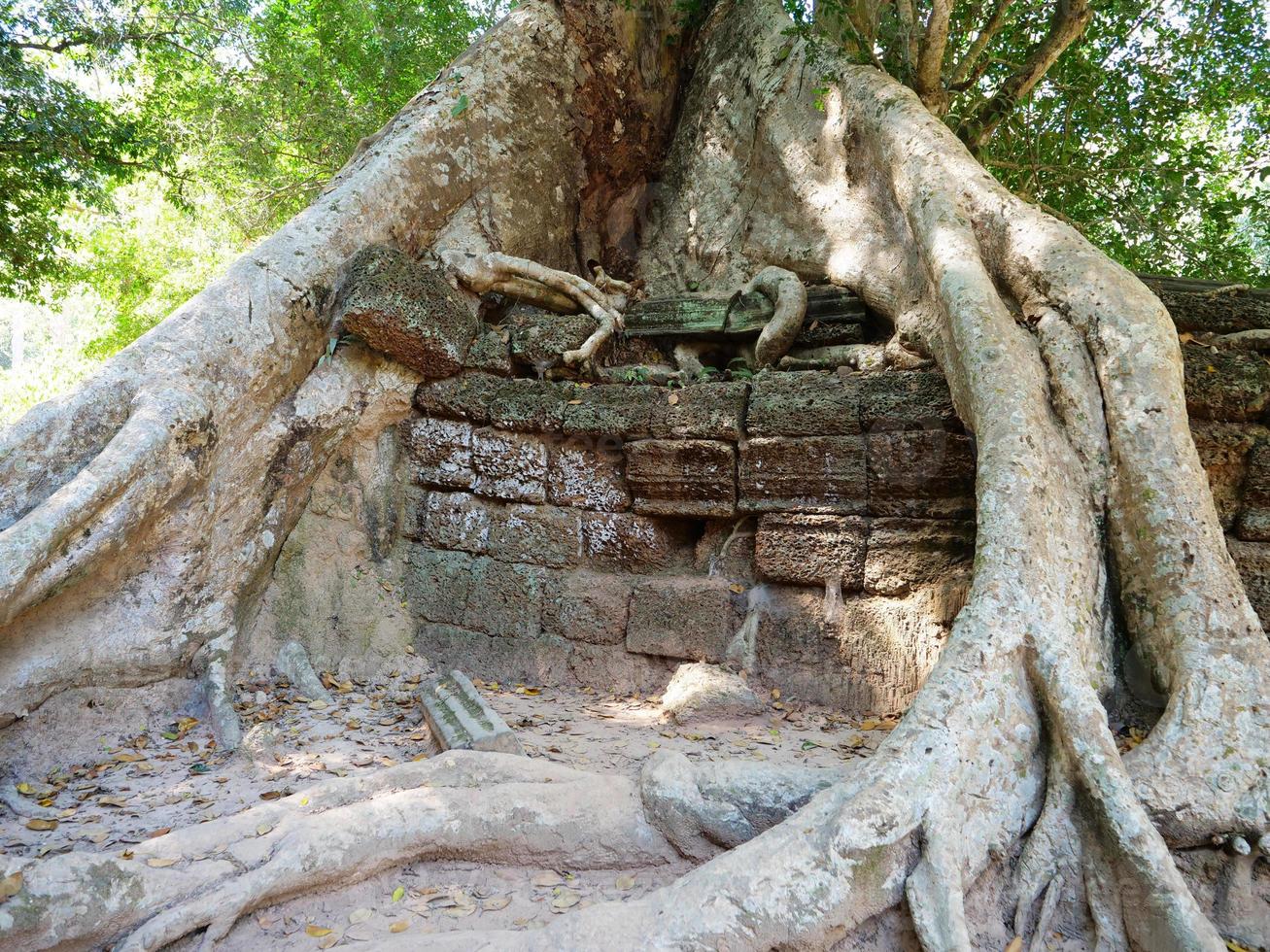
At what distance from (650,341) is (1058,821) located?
3645mm

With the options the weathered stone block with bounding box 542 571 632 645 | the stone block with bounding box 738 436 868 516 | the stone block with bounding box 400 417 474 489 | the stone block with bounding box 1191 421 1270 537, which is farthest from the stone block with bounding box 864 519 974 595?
the stone block with bounding box 400 417 474 489

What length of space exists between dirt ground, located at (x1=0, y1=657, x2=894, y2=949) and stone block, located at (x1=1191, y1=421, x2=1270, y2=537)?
5.41 feet

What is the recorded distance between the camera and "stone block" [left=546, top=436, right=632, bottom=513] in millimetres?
4031

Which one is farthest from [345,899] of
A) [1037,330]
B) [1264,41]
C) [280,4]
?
[280,4]

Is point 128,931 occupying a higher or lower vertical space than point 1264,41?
lower

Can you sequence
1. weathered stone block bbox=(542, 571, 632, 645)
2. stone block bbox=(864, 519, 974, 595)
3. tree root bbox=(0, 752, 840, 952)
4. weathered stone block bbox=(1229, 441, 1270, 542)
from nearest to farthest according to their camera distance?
tree root bbox=(0, 752, 840, 952), weathered stone block bbox=(1229, 441, 1270, 542), stone block bbox=(864, 519, 974, 595), weathered stone block bbox=(542, 571, 632, 645)

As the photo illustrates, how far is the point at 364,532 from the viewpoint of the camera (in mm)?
4145

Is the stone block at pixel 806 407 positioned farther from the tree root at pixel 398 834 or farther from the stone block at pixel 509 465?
the tree root at pixel 398 834

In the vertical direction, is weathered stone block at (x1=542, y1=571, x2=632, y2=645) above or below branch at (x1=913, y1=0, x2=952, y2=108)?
below

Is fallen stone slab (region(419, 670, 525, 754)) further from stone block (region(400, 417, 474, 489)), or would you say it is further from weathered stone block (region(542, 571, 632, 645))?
stone block (region(400, 417, 474, 489))

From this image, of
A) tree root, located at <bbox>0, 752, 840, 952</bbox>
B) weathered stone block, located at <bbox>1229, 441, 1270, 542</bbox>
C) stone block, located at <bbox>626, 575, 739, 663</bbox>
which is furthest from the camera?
stone block, located at <bbox>626, 575, 739, 663</bbox>

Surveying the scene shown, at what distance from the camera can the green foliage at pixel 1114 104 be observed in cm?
560

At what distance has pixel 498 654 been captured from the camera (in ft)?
13.0

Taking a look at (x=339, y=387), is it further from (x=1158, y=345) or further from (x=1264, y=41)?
(x=1264, y=41)
